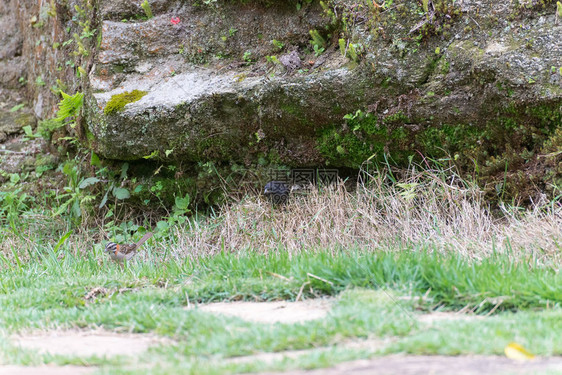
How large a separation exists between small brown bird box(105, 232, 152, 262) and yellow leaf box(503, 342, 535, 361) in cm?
379

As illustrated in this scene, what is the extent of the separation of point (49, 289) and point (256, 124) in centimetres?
280

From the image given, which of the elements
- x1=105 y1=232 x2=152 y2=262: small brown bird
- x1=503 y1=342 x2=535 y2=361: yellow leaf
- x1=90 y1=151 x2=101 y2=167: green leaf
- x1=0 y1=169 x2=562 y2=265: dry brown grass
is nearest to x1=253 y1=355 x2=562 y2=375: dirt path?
x1=503 y1=342 x2=535 y2=361: yellow leaf

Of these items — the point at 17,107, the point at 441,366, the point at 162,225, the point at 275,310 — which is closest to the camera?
the point at 441,366

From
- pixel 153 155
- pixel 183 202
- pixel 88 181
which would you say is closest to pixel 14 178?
pixel 88 181

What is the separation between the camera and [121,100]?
595cm

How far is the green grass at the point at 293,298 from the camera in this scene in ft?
7.57

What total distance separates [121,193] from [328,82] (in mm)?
2851

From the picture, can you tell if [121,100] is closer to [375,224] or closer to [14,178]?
[14,178]

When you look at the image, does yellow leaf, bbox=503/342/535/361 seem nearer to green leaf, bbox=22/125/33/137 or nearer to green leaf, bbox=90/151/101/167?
green leaf, bbox=90/151/101/167

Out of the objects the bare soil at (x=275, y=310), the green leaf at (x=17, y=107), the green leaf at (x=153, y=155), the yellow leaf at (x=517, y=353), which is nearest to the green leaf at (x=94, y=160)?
the green leaf at (x=153, y=155)

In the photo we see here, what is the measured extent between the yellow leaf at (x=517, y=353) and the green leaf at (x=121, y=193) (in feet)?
16.5

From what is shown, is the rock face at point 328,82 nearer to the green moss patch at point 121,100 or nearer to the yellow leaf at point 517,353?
the green moss patch at point 121,100

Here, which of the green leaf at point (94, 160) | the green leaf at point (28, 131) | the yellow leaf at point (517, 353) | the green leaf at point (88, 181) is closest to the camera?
the yellow leaf at point (517, 353)

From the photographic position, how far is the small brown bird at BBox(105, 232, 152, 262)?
16.7ft
